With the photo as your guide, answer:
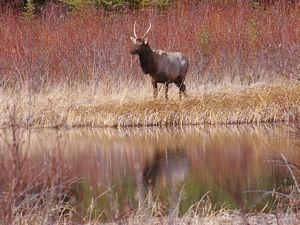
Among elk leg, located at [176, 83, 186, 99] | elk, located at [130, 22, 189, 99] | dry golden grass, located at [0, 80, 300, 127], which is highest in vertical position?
elk, located at [130, 22, 189, 99]

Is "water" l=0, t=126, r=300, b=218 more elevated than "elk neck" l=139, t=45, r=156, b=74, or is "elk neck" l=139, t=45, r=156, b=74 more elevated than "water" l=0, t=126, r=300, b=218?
"elk neck" l=139, t=45, r=156, b=74

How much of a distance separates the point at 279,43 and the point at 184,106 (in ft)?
10.2

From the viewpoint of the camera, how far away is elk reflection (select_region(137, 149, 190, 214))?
31.2 ft

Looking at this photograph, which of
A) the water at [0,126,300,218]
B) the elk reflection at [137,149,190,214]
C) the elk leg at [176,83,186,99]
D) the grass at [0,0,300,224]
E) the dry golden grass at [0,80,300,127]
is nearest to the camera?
the water at [0,126,300,218]

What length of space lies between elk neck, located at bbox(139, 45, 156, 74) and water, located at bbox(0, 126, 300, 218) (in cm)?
119

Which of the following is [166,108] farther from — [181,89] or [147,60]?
[147,60]

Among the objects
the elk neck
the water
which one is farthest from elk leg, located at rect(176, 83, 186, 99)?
the water

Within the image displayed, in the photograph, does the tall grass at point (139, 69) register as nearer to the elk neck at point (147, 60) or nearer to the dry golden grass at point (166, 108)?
the dry golden grass at point (166, 108)

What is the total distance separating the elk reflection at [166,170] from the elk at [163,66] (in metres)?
3.21

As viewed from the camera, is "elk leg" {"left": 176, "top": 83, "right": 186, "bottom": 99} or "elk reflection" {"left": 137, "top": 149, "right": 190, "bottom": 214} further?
"elk leg" {"left": 176, "top": 83, "right": 186, "bottom": 99}

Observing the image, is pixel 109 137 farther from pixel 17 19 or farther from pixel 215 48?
pixel 17 19

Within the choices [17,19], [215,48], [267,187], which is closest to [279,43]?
[215,48]

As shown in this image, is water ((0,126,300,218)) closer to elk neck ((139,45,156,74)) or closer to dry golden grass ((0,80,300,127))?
dry golden grass ((0,80,300,127))

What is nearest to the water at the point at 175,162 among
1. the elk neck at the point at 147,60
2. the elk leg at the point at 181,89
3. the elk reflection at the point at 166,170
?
the elk reflection at the point at 166,170
